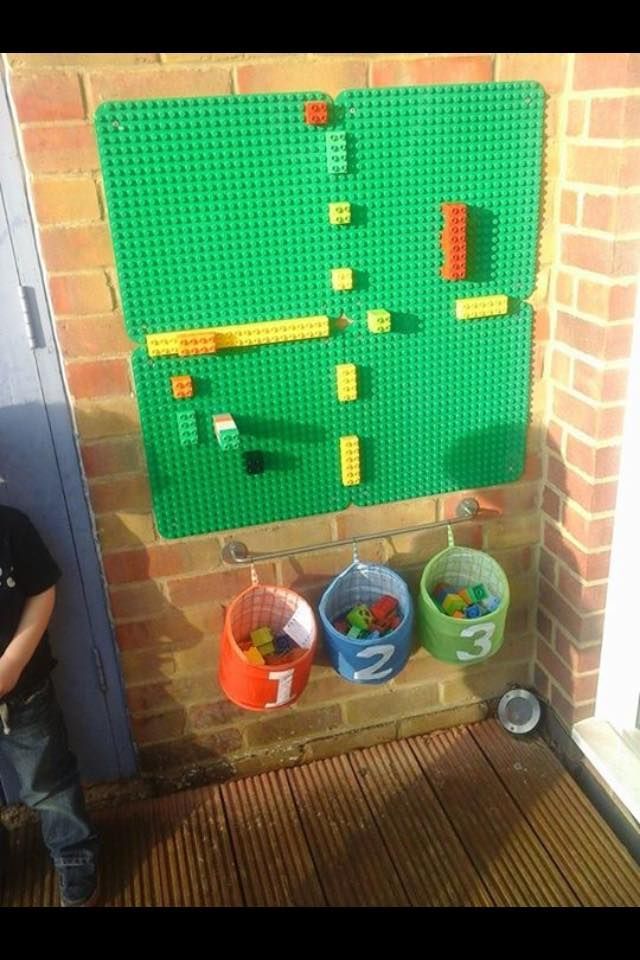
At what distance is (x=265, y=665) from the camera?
1624 mm

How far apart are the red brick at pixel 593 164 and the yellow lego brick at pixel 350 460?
25.4 inches

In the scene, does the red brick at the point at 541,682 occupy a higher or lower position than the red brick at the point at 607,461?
lower

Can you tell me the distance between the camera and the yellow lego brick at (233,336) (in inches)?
59.4

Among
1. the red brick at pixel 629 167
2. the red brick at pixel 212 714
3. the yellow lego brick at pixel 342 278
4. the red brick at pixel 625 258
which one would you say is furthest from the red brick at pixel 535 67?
the red brick at pixel 212 714

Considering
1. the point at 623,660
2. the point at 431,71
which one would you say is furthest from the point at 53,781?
the point at 431,71

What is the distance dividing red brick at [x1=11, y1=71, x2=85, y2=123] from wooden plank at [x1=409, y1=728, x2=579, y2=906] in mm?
1538

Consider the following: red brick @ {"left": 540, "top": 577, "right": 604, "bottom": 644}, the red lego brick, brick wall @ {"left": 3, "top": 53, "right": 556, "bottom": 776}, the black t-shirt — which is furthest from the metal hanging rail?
the red lego brick

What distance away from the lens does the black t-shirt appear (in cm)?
150

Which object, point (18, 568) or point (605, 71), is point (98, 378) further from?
point (605, 71)

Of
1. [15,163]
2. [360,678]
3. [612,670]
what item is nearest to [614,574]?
[612,670]

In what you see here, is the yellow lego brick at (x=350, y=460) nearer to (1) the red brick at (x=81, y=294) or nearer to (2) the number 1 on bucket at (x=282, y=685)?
(2) the number 1 on bucket at (x=282, y=685)

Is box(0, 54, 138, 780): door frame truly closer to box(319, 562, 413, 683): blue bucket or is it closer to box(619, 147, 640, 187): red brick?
box(319, 562, 413, 683): blue bucket

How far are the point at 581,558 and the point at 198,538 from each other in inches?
31.6

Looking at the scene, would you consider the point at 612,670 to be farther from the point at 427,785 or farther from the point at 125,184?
the point at 125,184
